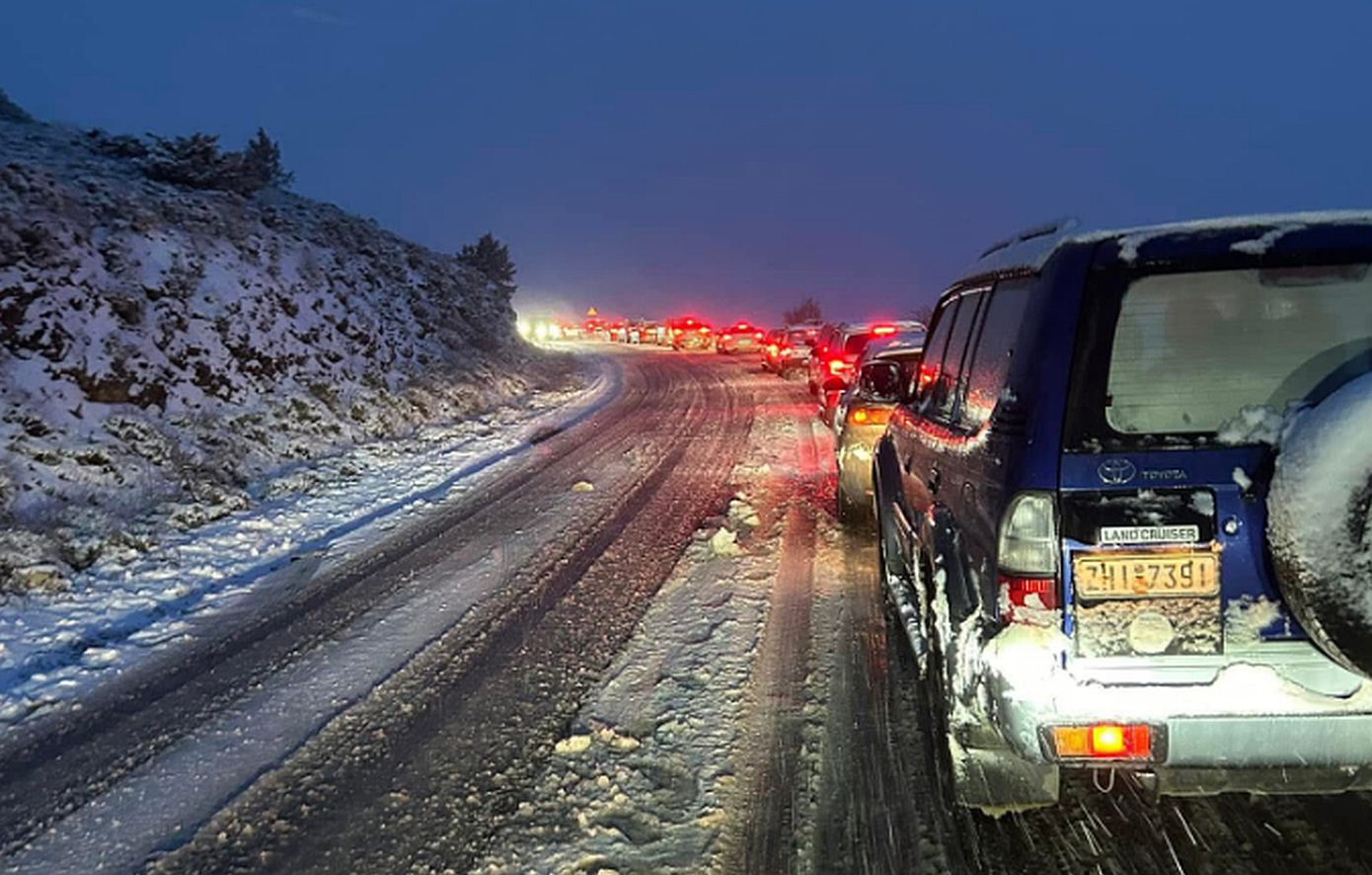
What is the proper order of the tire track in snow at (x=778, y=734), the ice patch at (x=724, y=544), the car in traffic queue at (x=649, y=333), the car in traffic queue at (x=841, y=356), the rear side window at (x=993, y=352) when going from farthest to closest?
the car in traffic queue at (x=649, y=333)
the car in traffic queue at (x=841, y=356)
the ice patch at (x=724, y=544)
the tire track in snow at (x=778, y=734)
the rear side window at (x=993, y=352)

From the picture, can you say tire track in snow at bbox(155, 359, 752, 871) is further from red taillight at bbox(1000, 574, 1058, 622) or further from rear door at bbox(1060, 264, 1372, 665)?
rear door at bbox(1060, 264, 1372, 665)

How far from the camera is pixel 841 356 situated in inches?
590

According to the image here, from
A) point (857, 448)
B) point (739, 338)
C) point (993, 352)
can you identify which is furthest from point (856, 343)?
point (739, 338)

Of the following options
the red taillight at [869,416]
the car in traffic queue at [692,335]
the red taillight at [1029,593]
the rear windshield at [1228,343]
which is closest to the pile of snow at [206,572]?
the red taillight at [869,416]

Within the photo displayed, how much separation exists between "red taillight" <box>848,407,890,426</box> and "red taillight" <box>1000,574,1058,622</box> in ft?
16.6

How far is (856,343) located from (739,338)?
22.9 m

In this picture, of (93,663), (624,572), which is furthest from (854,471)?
(93,663)

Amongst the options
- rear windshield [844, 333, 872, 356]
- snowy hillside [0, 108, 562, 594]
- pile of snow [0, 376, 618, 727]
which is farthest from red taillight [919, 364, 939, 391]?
rear windshield [844, 333, 872, 356]

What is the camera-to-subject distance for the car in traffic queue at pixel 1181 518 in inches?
102

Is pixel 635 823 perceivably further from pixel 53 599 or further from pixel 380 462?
pixel 380 462

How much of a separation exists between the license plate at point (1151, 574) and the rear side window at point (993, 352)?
2.35 ft

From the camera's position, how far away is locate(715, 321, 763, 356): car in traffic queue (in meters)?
38.1

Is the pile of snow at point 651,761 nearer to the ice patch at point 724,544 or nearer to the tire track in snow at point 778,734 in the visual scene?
the tire track in snow at point 778,734

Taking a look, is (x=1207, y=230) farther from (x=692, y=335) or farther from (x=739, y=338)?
(x=692, y=335)
